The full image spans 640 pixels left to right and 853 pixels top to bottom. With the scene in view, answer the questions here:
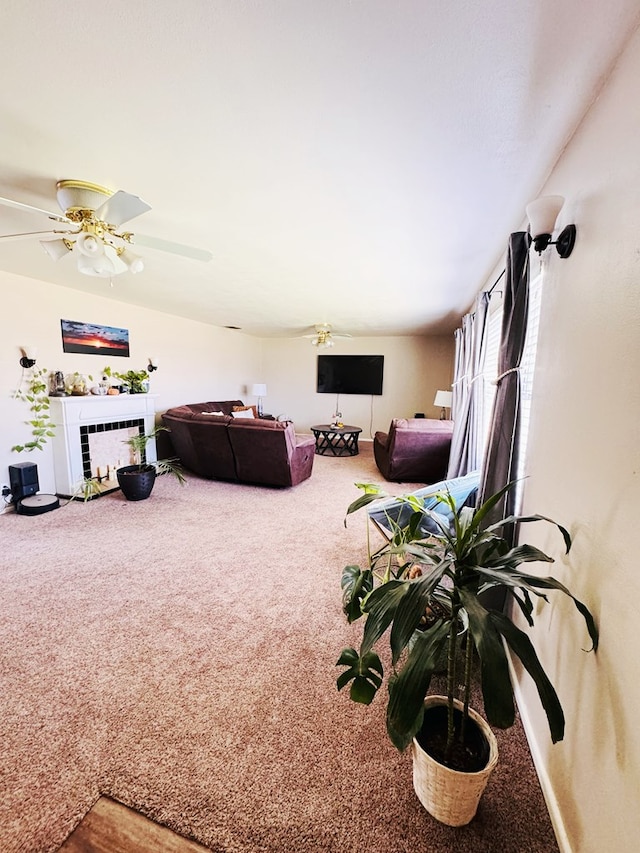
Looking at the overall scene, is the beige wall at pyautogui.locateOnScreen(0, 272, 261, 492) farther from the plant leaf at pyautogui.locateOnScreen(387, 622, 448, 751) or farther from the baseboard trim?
the baseboard trim

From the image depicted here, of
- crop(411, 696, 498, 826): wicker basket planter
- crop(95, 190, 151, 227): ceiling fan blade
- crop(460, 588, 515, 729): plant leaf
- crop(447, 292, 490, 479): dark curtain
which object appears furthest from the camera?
crop(447, 292, 490, 479): dark curtain

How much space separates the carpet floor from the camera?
1.04 metres

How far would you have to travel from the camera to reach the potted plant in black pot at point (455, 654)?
77cm

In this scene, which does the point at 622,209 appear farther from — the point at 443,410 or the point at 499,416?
the point at 443,410

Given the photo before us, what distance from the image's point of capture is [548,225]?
51.5 inches

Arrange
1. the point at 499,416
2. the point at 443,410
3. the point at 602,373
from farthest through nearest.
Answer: the point at 443,410 < the point at 499,416 < the point at 602,373

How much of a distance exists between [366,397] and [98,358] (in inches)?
197

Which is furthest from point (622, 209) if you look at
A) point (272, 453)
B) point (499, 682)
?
point (272, 453)

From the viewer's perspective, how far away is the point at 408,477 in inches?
179

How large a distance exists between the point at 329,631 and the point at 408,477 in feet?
9.74

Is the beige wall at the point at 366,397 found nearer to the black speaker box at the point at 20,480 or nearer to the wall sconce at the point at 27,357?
the wall sconce at the point at 27,357

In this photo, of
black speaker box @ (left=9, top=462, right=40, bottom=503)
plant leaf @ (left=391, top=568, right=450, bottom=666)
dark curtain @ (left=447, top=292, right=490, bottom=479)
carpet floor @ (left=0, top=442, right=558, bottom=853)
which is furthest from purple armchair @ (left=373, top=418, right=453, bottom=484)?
black speaker box @ (left=9, top=462, right=40, bottom=503)

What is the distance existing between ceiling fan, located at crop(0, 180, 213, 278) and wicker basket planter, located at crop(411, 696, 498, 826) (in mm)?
2426

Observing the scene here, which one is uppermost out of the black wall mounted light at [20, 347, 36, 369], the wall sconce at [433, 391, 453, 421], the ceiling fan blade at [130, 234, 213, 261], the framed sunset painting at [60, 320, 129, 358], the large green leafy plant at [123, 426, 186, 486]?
the ceiling fan blade at [130, 234, 213, 261]
